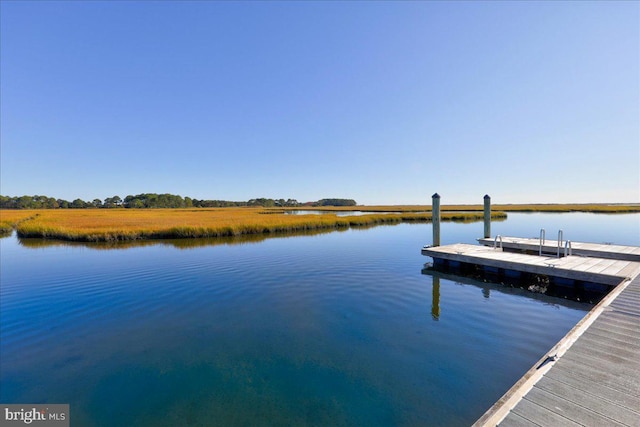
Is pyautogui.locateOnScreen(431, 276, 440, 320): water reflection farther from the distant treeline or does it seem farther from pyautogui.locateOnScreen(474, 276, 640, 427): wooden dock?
the distant treeline

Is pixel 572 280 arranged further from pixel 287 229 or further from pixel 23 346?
pixel 287 229

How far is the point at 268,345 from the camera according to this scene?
22.6 feet

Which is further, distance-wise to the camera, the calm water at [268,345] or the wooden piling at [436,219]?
the wooden piling at [436,219]

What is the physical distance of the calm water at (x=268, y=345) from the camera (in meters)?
4.82

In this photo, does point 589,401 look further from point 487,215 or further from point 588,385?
point 487,215

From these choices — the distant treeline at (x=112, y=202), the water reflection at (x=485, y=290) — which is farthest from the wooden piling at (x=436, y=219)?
the distant treeline at (x=112, y=202)

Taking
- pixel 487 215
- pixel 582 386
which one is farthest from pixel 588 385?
pixel 487 215

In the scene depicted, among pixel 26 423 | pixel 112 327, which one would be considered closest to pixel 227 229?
pixel 112 327

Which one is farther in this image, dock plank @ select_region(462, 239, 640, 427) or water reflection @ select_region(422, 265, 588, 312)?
water reflection @ select_region(422, 265, 588, 312)

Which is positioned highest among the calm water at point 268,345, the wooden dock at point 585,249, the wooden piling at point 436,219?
the wooden piling at point 436,219

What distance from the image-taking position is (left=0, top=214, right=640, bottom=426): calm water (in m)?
4.82

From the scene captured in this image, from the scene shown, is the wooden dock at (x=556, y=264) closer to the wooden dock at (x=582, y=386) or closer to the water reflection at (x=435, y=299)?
the water reflection at (x=435, y=299)

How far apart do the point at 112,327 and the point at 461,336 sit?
31.4 feet

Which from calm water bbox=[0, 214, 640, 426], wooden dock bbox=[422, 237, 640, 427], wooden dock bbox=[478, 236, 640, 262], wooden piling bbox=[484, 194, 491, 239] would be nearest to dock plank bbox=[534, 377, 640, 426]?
wooden dock bbox=[422, 237, 640, 427]
